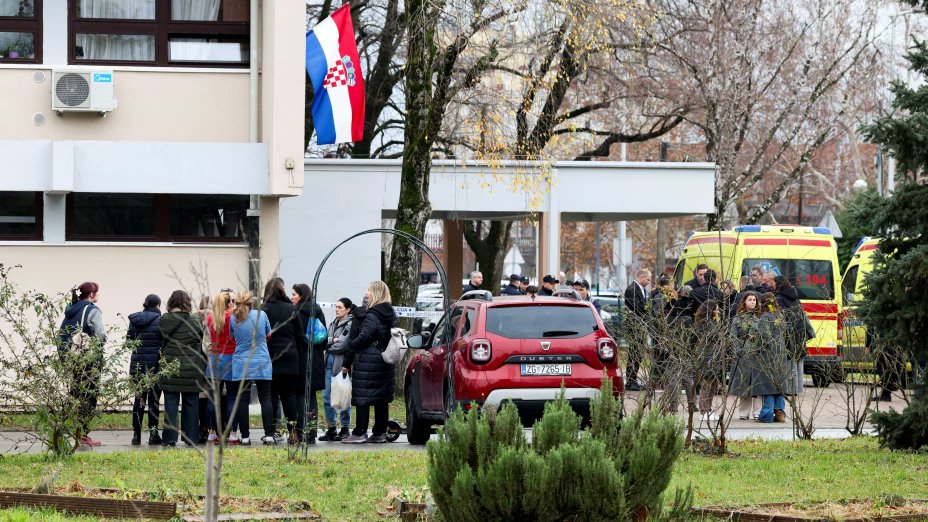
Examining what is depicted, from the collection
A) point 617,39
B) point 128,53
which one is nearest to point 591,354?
point 128,53

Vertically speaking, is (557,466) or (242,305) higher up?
(242,305)

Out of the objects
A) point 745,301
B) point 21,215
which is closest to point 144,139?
point 21,215

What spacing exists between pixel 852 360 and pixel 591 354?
2.78 metres

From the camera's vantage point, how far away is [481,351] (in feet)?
46.1

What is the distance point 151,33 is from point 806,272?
1222cm

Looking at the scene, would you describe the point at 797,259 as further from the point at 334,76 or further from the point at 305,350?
the point at 305,350

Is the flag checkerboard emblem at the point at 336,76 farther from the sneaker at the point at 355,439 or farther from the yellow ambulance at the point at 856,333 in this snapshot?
the yellow ambulance at the point at 856,333

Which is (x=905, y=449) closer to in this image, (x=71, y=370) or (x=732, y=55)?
(x=71, y=370)

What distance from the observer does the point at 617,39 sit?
1224 inches

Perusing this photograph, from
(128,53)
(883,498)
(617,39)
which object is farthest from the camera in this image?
(617,39)

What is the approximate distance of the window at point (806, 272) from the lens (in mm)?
24141

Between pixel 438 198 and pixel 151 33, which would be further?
pixel 438 198

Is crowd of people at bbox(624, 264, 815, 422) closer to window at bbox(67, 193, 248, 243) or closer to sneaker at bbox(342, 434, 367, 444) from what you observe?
sneaker at bbox(342, 434, 367, 444)

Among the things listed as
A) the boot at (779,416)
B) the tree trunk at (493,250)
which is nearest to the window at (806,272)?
the boot at (779,416)
